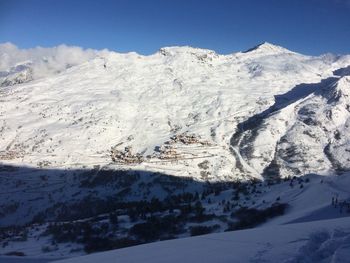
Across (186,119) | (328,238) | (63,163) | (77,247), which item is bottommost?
(77,247)

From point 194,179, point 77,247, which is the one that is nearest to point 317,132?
Answer: point 194,179

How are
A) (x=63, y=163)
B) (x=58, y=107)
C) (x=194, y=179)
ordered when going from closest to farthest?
1. (x=194, y=179)
2. (x=63, y=163)
3. (x=58, y=107)

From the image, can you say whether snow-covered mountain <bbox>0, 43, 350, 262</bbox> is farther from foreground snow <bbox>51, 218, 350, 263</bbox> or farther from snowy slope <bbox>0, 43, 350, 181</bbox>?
foreground snow <bbox>51, 218, 350, 263</bbox>

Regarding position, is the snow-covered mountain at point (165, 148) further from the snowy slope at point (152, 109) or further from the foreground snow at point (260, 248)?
the foreground snow at point (260, 248)

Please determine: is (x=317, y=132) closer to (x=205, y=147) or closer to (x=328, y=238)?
(x=205, y=147)

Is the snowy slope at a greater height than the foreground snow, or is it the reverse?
the snowy slope

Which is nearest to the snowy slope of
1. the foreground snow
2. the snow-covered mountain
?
the snow-covered mountain

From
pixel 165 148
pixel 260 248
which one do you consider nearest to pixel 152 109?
pixel 165 148
